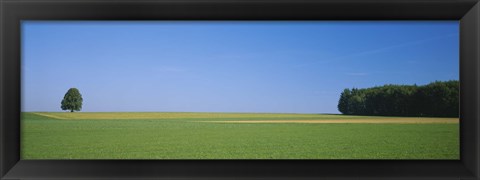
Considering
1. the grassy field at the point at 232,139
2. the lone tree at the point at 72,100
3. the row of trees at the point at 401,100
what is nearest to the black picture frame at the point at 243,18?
the grassy field at the point at 232,139

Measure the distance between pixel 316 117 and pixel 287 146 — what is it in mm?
3756

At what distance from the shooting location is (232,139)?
25.5 ft

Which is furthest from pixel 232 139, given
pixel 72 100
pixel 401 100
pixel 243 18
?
pixel 243 18

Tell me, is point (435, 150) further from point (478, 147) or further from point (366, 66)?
point (478, 147)

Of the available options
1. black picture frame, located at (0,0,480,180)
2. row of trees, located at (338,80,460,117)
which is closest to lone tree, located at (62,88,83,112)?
black picture frame, located at (0,0,480,180)

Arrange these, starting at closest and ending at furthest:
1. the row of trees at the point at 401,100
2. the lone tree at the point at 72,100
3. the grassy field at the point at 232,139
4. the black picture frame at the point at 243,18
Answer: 1. the black picture frame at the point at 243,18
2. the lone tree at the point at 72,100
3. the row of trees at the point at 401,100
4. the grassy field at the point at 232,139

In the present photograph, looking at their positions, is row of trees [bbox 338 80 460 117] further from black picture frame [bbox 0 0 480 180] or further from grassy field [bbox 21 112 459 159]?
black picture frame [bbox 0 0 480 180]

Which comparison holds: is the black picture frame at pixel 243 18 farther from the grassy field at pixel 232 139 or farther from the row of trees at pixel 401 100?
the row of trees at pixel 401 100

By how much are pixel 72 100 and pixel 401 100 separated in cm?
454

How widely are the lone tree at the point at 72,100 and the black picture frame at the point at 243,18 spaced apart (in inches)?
77.2

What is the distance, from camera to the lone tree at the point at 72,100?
405 cm

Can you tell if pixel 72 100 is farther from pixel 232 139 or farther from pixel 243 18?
pixel 232 139

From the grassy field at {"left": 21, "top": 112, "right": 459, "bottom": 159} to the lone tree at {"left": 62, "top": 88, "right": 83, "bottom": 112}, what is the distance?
47 centimetres

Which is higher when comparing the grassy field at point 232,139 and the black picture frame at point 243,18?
the black picture frame at point 243,18
